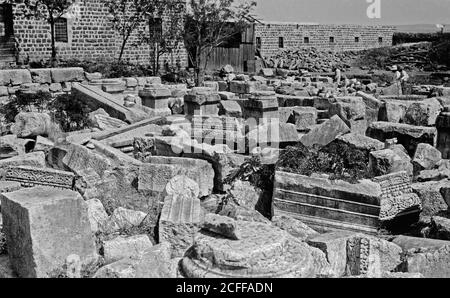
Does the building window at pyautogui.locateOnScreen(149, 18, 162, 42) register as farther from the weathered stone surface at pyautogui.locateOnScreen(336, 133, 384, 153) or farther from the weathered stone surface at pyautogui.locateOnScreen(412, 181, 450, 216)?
the weathered stone surface at pyautogui.locateOnScreen(412, 181, 450, 216)

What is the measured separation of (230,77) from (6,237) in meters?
17.7

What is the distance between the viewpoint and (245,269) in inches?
148

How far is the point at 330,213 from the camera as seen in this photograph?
619cm

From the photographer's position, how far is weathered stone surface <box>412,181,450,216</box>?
648cm

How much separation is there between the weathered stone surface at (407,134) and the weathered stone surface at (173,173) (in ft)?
11.8

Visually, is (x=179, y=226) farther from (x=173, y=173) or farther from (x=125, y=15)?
(x=125, y=15)

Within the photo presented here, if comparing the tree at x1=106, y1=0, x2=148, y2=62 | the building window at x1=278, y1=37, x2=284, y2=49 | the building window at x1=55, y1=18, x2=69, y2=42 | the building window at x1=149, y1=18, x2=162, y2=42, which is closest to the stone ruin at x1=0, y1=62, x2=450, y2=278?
the building window at x1=55, y1=18, x2=69, y2=42

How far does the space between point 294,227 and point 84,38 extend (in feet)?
59.4

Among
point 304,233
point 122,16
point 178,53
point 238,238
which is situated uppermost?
point 122,16

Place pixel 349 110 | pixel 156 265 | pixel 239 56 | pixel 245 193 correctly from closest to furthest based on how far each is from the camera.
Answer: pixel 156 265, pixel 245 193, pixel 349 110, pixel 239 56

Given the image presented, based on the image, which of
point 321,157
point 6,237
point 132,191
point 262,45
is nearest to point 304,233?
point 321,157

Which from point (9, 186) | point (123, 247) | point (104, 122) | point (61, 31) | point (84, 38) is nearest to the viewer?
point (123, 247)

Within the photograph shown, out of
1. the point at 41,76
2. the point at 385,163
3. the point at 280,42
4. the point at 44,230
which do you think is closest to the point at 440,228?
the point at 385,163

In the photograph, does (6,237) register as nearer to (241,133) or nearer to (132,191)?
(132,191)
